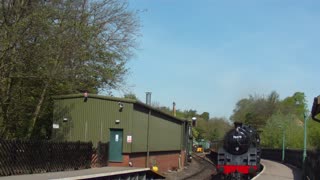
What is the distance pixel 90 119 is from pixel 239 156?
31.0ft

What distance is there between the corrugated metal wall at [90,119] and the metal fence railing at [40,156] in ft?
13.0

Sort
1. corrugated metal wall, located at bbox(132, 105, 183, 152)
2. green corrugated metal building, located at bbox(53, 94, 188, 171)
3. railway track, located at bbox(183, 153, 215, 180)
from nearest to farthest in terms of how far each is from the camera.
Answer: green corrugated metal building, located at bbox(53, 94, 188, 171), corrugated metal wall, located at bbox(132, 105, 183, 152), railway track, located at bbox(183, 153, 215, 180)

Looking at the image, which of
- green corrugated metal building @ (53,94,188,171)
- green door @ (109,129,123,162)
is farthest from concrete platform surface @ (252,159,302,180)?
green door @ (109,129,123,162)

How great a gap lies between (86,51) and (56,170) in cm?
930

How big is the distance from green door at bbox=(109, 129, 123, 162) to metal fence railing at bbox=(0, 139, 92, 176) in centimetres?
372

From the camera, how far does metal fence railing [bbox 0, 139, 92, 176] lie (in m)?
18.8

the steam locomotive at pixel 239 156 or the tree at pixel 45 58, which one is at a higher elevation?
the tree at pixel 45 58

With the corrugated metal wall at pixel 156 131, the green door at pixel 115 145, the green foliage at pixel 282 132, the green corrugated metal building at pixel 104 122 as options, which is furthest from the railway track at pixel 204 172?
the green foliage at pixel 282 132

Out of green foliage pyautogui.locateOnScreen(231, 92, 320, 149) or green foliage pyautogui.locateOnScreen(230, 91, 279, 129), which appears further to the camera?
green foliage pyautogui.locateOnScreen(230, 91, 279, 129)

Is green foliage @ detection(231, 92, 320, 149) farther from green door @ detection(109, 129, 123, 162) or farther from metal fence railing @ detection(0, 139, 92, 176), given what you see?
metal fence railing @ detection(0, 139, 92, 176)

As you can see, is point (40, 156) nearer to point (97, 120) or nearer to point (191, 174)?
point (97, 120)

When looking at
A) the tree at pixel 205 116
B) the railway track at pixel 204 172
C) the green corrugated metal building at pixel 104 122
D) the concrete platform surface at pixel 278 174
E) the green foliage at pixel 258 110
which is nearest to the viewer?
the concrete platform surface at pixel 278 174

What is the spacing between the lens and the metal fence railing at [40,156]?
61.7ft

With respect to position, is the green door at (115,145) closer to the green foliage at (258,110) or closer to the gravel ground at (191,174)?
the gravel ground at (191,174)
